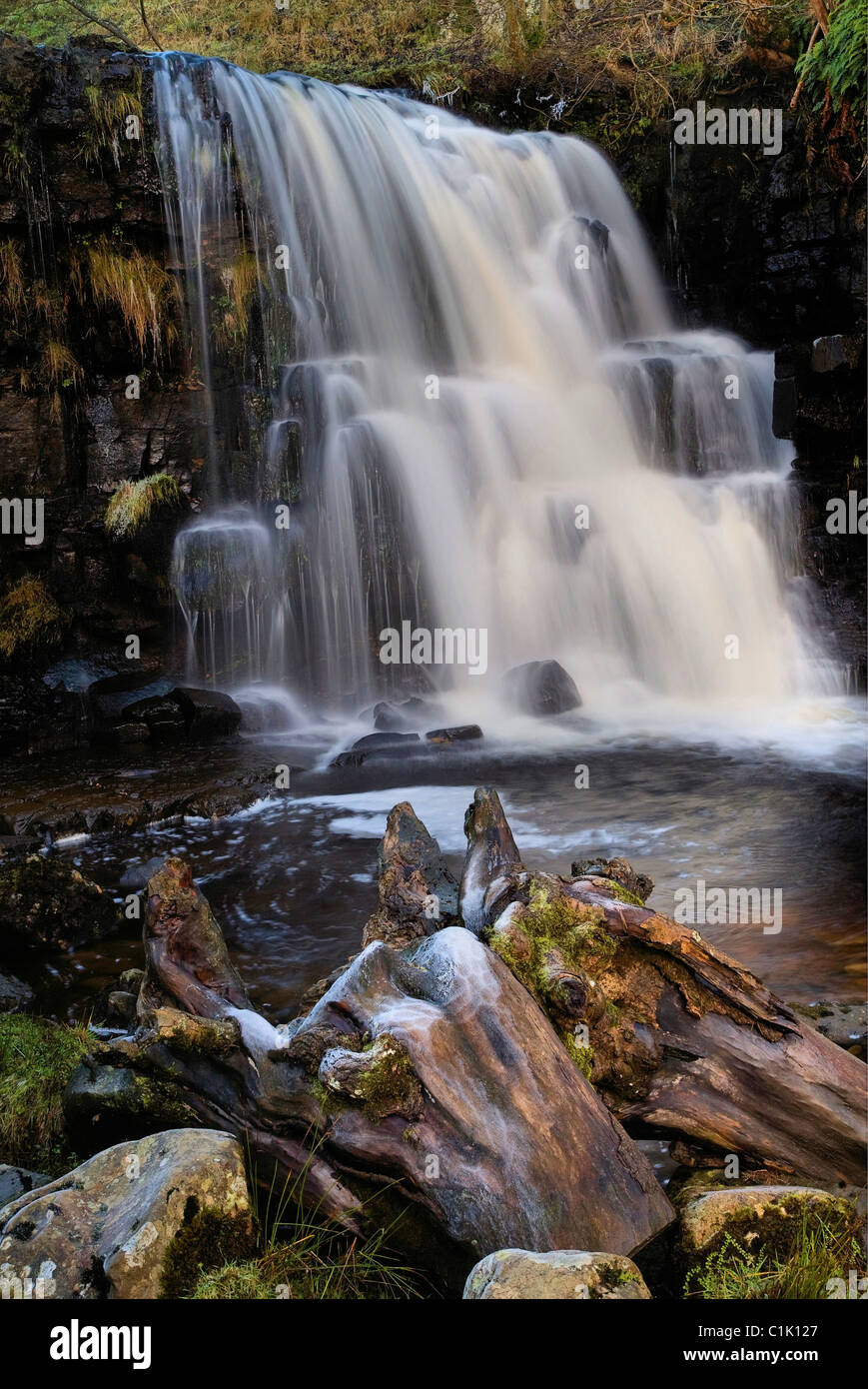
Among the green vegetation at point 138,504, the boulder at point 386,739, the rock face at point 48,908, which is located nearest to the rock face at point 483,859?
the rock face at point 48,908

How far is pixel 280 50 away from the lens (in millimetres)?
19719

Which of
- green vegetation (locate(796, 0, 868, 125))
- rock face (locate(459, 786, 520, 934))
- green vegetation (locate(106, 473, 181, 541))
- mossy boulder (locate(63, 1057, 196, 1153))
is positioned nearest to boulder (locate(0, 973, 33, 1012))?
mossy boulder (locate(63, 1057, 196, 1153))

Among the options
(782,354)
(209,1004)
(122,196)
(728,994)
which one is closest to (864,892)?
(728,994)

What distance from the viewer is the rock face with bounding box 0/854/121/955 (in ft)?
17.3

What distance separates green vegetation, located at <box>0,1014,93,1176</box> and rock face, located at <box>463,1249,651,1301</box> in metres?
1.69

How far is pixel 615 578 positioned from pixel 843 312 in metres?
5.43

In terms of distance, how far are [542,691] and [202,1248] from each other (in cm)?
895

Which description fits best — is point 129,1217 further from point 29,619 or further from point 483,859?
point 29,619

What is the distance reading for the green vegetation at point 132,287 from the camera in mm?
11922

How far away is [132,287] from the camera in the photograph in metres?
12.0

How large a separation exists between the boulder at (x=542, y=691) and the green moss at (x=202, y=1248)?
28.6 feet

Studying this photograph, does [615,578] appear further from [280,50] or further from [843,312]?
[280,50]

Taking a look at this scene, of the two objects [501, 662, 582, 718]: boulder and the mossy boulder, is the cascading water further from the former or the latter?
the mossy boulder

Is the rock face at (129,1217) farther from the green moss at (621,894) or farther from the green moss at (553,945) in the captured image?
the green moss at (621,894)
